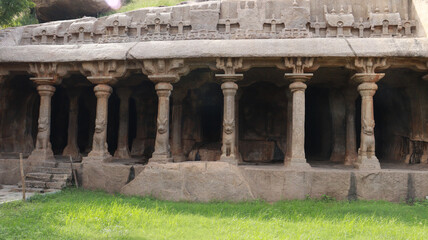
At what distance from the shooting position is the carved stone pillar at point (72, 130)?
10.1 meters

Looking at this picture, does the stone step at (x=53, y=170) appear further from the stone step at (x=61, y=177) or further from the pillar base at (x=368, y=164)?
the pillar base at (x=368, y=164)

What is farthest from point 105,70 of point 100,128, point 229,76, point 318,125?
point 318,125

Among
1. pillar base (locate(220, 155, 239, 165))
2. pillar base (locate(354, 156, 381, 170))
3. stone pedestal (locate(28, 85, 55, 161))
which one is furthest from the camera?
stone pedestal (locate(28, 85, 55, 161))

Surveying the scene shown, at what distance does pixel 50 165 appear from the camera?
25.8 feet

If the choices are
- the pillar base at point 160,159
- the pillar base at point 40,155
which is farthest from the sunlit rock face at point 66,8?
the pillar base at point 160,159

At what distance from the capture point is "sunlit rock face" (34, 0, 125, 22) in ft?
43.9

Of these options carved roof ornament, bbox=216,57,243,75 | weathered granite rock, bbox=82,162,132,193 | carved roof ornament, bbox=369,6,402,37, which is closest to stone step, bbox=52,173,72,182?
weathered granite rock, bbox=82,162,132,193

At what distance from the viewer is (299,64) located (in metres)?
6.79

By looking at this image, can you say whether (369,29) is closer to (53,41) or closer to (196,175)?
(196,175)

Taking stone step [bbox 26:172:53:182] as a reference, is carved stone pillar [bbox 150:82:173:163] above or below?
above

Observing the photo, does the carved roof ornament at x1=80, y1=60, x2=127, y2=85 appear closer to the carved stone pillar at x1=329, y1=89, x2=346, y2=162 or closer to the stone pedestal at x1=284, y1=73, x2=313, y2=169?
the stone pedestal at x1=284, y1=73, x2=313, y2=169

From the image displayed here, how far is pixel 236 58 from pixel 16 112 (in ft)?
23.9

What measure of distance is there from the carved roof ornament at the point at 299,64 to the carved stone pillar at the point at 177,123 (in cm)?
345

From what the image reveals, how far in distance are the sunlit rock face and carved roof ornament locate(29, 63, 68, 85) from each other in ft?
22.3
